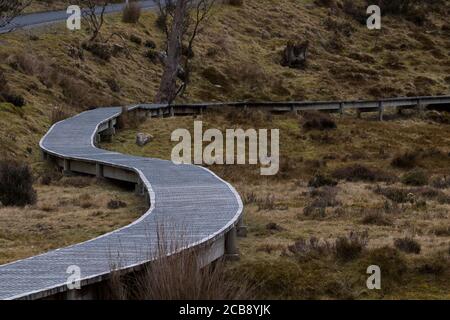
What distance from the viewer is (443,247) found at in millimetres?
12750

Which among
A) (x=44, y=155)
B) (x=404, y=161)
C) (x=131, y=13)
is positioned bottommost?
(x=404, y=161)

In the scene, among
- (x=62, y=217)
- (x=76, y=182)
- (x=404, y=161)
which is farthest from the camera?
(x=404, y=161)

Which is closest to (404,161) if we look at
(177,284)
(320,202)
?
(320,202)

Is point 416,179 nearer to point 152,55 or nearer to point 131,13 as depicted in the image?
point 152,55

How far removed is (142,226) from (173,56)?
22.8m

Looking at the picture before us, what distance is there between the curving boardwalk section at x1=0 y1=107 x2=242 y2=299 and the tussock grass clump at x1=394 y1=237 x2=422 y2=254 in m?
2.48

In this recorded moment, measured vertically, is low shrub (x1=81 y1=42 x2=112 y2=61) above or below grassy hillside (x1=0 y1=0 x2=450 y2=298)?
above

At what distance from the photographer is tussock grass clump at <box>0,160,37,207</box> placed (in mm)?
16359

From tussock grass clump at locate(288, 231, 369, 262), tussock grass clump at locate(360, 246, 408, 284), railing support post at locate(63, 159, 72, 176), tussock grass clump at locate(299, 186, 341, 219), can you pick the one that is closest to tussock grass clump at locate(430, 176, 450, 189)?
tussock grass clump at locate(299, 186, 341, 219)

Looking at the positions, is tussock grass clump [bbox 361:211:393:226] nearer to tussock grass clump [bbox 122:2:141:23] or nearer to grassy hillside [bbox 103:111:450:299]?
grassy hillside [bbox 103:111:450:299]

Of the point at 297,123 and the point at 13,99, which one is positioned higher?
the point at 13,99

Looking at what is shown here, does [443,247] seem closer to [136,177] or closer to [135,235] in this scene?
[135,235]

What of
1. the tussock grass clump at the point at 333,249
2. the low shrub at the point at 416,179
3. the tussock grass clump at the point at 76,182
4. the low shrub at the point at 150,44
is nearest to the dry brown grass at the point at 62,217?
the tussock grass clump at the point at 76,182

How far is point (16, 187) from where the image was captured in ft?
54.6
